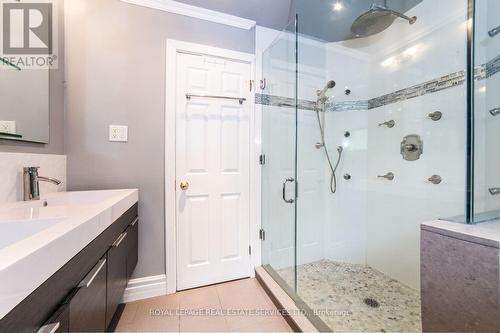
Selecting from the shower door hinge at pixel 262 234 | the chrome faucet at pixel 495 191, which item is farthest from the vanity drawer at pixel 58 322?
the chrome faucet at pixel 495 191

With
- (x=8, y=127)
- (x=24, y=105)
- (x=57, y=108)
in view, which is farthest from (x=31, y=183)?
(x=57, y=108)

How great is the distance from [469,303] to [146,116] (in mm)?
2044

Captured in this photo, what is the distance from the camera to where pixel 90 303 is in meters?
0.74

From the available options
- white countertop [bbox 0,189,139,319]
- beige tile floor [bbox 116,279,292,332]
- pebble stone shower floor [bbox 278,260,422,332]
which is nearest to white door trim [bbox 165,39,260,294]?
beige tile floor [bbox 116,279,292,332]

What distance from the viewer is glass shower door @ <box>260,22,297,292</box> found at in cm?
177

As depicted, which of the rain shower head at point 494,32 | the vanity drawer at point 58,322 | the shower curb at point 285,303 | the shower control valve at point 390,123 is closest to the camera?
the vanity drawer at point 58,322

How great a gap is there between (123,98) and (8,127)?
0.64m

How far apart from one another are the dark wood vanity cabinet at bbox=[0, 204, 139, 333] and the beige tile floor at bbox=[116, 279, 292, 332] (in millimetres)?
350

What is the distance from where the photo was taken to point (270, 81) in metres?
1.87

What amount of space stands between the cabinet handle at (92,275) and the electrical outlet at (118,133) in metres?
0.92

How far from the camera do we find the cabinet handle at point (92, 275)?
68 cm

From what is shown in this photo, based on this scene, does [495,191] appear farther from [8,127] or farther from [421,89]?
[8,127]

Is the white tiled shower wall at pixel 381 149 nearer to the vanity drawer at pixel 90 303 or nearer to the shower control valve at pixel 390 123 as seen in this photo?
the shower control valve at pixel 390 123

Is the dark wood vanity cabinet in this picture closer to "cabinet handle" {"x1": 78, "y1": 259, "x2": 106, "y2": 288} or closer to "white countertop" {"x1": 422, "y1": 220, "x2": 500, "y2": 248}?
"cabinet handle" {"x1": 78, "y1": 259, "x2": 106, "y2": 288}
